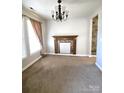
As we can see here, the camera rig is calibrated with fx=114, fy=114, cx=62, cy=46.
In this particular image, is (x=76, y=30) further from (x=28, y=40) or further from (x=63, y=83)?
(x=63, y=83)

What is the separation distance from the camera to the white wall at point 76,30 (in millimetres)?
6988

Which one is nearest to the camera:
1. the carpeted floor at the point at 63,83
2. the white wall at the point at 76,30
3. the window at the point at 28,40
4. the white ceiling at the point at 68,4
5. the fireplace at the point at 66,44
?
the carpeted floor at the point at 63,83

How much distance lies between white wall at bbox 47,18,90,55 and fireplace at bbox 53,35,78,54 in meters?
0.26

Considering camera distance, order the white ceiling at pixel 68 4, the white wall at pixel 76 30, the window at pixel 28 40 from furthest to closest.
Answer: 1. the white wall at pixel 76 30
2. the window at pixel 28 40
3. the white ceiling at pixel 68 4

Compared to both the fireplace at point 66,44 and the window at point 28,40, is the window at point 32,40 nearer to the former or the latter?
the window at point 28,40

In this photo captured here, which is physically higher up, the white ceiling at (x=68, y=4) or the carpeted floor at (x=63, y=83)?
the white ceiling at (x=68, y=4)

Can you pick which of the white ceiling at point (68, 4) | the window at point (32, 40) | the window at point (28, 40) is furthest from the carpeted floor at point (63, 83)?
the white ceiling at point (68, 4)

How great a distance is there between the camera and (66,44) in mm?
7301

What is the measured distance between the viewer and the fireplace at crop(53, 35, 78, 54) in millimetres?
7160

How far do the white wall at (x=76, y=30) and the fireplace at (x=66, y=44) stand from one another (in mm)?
261

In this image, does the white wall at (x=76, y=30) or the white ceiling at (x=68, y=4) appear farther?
Answer: the white wall at (x=76, y=30)

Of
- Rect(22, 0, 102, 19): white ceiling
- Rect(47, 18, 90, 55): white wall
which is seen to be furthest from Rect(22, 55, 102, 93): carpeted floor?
Rect(47, 18, 90, 55): white wall
